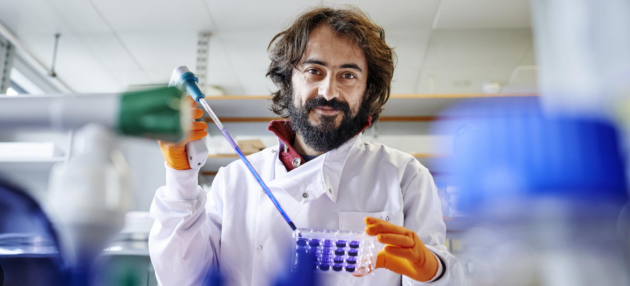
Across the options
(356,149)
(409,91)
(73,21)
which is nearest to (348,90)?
Answer: (356,149)

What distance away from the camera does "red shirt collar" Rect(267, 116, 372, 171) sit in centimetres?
119

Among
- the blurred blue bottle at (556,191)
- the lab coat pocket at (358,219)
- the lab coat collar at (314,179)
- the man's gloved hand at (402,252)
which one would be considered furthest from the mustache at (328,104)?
the blurred blue bottle at (556,191)

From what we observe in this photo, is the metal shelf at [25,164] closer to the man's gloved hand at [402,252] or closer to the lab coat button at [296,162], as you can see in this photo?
the man's gloved hand at [402,252]

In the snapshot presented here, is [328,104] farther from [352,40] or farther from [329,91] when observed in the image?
[352,40]

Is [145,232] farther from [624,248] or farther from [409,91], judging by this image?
[409,91]

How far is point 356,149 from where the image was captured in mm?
1196

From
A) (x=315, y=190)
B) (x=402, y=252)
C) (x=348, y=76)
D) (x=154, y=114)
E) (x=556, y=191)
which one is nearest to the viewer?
(x=154, y=114)

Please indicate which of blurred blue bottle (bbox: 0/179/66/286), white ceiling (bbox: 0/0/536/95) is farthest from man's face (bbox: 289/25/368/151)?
white ceiling (bbox: 0/0/536/95)

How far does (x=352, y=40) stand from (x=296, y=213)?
1.47ft

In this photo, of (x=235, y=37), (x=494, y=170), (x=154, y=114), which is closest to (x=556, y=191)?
(x=494, y=170)

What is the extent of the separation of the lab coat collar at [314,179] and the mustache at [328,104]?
0.10 metres

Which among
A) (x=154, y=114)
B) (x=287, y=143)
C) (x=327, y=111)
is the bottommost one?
(x=287, y=143)

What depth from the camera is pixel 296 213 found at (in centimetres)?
107

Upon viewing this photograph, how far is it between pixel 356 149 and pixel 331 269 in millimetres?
599
